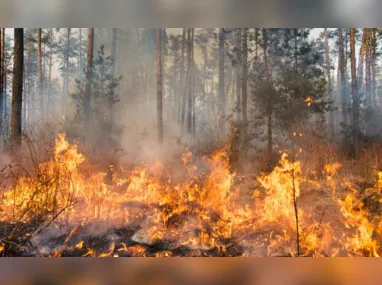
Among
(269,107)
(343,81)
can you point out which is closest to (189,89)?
(269,107)

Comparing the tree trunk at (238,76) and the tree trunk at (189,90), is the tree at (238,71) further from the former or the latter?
the tree trunk at (189,90)

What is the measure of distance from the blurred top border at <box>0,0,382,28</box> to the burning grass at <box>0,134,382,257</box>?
5.15ft

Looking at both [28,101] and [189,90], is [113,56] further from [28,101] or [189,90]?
[28,101]

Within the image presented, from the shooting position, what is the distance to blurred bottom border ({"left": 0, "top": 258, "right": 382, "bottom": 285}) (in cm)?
273

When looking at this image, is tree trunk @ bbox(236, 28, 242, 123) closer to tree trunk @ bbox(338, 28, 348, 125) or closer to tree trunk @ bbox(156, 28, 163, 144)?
tree trunk @ bbox(156, 28, 163, 144)

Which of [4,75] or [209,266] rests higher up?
[4,75]

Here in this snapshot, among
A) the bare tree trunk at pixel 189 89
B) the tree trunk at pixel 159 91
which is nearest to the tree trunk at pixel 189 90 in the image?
the bare tree trunk at pixel 189 89

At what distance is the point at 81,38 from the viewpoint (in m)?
4.41

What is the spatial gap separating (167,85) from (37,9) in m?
1.85

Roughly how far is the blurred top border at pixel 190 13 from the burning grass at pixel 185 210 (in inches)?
61.8

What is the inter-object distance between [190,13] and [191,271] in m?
3.02

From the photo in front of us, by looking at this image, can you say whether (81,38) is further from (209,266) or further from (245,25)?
(209,266)

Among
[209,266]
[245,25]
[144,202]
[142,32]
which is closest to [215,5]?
[245,25]

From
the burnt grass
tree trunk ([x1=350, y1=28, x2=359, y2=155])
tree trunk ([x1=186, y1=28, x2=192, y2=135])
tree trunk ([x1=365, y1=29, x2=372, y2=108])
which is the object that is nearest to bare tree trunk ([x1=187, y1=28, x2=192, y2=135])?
tree trunk ([x1=186, y1=28, x2=192, y2=135])
